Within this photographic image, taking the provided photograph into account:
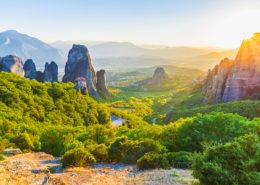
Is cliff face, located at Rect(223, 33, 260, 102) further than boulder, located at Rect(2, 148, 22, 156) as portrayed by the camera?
Yes

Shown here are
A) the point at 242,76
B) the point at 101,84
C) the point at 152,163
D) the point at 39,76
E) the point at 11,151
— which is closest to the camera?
the point at 152,163

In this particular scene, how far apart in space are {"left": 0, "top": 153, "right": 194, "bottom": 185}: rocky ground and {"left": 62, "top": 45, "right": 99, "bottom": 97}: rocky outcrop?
11454cm

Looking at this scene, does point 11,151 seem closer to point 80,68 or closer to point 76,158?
point 76,158

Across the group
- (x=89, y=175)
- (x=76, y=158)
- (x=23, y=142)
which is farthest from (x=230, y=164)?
(x=23, y=142)

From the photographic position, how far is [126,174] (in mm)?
23719

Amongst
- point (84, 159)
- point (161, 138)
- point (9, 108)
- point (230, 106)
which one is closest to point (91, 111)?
point (9, 108)


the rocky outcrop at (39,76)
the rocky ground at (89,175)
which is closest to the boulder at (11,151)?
the rocky ground at (89,175)

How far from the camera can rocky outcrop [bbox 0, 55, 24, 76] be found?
126488 millimetres

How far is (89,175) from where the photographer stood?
77.8 ft

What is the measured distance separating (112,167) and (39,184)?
23.3 feet

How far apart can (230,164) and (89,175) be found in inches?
415

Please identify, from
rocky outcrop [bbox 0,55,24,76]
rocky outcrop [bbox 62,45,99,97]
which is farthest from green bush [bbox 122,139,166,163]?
rocky outcrop [bbox 62,45,99,97]

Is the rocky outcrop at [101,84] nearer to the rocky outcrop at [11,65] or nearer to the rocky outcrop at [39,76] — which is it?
the rocky outcrop at [39,76]

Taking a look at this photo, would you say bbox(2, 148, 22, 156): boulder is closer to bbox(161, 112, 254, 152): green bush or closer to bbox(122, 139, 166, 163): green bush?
bbox(122, 139, 166, 163): green bush
